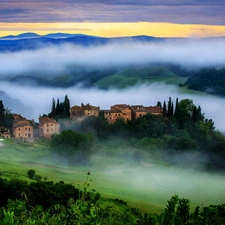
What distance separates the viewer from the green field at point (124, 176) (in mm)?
10906

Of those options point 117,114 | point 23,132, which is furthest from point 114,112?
point 23,132

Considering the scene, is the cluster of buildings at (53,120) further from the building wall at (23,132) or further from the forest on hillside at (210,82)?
the forest on hillside at (210,82)

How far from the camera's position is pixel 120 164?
48.2 feet

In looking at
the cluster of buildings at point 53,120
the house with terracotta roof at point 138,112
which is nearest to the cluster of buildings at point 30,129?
the cluster of buildings at point 53,120

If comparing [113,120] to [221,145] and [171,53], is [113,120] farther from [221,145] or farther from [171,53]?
[171,53]

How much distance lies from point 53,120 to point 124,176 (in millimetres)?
5714

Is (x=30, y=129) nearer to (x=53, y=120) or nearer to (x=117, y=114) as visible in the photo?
(x=53, y=120)

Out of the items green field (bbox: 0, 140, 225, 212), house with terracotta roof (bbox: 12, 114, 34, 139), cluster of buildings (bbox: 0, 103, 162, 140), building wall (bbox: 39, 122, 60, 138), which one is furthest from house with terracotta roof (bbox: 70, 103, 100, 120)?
green field (bbox: 0, 140, 225, 212)

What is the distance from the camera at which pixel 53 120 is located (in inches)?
725

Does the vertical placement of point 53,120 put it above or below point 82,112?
below

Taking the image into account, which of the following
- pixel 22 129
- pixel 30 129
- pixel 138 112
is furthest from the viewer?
pixel 138 112

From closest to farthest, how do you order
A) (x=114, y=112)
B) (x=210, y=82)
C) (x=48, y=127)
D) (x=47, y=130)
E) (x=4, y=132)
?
(x=4, y=132) → (x=47, y=130) → (x=48, y=127) → (x=114, y=112) → (x=210, y=82)

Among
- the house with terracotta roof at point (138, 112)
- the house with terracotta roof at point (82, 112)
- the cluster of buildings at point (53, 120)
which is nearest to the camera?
the cluster of buildings at point (53, 120)

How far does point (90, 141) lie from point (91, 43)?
23.0 metres
